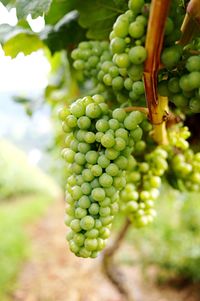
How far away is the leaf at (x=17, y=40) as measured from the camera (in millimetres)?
952

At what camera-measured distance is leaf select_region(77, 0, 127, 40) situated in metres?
0.68

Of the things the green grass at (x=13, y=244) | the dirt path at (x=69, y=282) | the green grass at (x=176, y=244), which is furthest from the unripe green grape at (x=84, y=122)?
the green grass at (x=13, y=244)

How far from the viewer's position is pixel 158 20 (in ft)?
1.42

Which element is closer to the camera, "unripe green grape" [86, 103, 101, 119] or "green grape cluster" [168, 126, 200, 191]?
"unripe green grape" [86, 103, 101, 119]

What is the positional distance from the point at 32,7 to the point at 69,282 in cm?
428

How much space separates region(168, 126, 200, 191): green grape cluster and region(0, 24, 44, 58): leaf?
399 millimetres

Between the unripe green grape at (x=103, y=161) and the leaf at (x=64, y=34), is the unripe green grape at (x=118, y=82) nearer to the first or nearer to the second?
the unripe green grape at (x=103, y=161)

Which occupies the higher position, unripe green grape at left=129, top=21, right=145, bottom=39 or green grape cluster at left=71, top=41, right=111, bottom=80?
unripe green grape at left=129, top=21, right=145, bottom=39

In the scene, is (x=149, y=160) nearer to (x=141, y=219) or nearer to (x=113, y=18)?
(x=141, y=219)

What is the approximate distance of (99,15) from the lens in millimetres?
706

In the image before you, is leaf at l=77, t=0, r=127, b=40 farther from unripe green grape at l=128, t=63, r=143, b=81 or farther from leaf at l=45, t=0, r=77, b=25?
unripe green grape at l=128, t=63, r=143, b=81

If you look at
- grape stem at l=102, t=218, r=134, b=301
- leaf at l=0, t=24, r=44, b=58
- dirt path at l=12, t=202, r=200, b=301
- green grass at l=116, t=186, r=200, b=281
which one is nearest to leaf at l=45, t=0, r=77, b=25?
leaf at l=0, t=24, r=44, b=58

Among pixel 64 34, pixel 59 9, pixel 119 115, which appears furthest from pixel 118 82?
pixel 64 34

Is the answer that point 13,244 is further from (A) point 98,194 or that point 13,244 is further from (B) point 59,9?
(A) point 98,194
